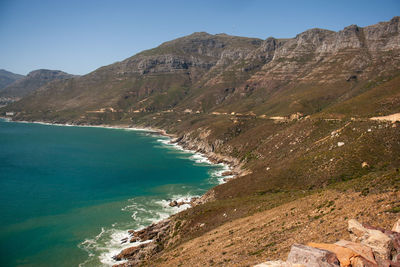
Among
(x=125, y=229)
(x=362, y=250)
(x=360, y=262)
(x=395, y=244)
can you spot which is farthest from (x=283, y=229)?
(x=125, y=229)

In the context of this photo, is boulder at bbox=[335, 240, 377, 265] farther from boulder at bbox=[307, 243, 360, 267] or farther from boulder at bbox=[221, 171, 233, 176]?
boulder at bbox=[221, 171, 233, 176]

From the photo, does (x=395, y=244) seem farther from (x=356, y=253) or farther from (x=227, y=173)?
(x=227, y=173)

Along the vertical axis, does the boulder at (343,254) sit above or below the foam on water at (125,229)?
above

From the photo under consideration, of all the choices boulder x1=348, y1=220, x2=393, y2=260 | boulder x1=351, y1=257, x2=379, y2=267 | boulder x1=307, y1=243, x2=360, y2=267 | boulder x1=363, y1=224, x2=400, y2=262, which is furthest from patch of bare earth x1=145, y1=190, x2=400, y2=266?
boulder x1=351, y1=257, x2=379, y2=267

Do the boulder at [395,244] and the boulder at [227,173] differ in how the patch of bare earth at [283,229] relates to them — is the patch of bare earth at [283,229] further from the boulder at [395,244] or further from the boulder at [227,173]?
the boulder at [227,173]

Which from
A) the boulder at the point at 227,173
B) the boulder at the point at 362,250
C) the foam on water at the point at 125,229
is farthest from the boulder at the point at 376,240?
the boulder at the point at 227,173

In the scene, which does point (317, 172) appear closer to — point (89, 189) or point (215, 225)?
point (215, 225)
